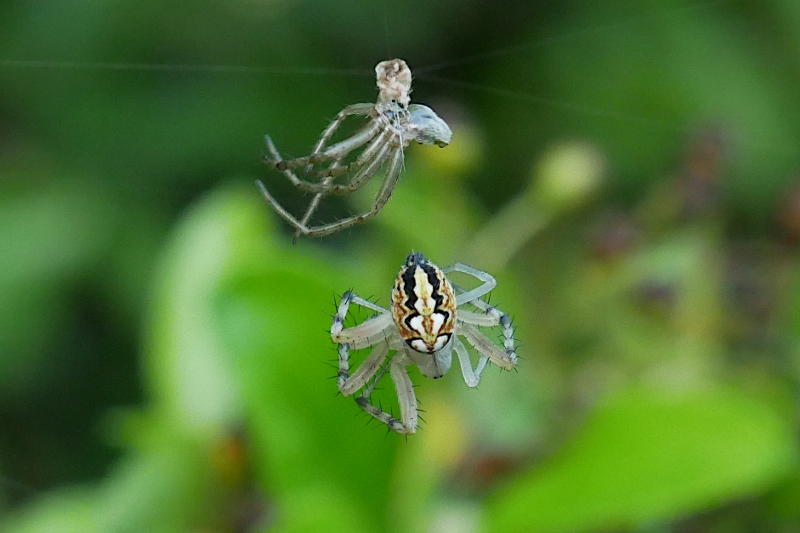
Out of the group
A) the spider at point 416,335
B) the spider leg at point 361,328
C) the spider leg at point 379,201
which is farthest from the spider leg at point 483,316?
the spider leg at point 379,201

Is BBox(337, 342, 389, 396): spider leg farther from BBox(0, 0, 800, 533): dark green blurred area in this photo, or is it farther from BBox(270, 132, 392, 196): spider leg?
BBox(270, 132, 392, 196): spider leg

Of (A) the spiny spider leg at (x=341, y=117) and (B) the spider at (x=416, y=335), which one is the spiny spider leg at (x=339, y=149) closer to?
(A) the spiny spider leg at (x=341, y=117)

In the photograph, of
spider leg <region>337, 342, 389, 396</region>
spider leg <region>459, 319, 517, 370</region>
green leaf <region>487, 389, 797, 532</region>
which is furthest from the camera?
spider leg <region>459, 319, 517, 370</region>

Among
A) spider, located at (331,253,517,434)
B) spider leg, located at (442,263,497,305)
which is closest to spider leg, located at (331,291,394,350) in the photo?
spider, located at (331,253,517,434)

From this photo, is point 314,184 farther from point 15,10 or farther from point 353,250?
point 15,10

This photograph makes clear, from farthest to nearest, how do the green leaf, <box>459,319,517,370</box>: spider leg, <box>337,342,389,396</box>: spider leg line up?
1. <box>459,319,517,370</box>: spider leg
2. <box>337,342,389,396</box>: spider leg
3. the green leaf

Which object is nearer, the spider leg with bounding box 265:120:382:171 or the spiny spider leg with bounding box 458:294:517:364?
the spider leg with bounding box 265:120:382:171
